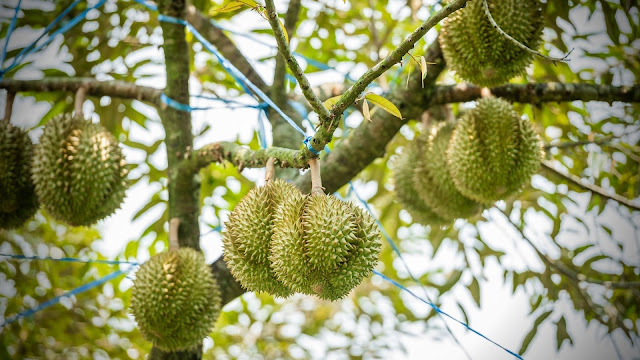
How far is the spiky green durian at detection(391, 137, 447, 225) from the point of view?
2.62 m

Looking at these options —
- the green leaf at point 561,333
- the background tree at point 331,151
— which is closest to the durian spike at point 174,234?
the background tree at point 331,151

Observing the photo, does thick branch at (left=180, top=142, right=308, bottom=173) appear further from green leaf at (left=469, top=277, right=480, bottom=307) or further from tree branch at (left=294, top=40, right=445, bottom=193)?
green leaf at (left=469, top=277, right=480, bottom=307)

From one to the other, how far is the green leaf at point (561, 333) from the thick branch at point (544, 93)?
137 centimetres

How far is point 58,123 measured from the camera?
2217 millimetres

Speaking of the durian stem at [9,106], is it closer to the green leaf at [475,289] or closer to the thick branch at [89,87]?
the thick branch at [89,87]

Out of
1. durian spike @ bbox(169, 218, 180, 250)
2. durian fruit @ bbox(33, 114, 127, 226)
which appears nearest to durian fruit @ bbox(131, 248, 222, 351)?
durian spike @ bbox(169, 218, 180, 250)

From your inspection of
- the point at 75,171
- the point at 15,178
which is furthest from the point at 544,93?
the point at 15,178

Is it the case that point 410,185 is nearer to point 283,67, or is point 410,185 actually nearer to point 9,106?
point 283,67

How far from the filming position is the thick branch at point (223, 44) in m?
2.93

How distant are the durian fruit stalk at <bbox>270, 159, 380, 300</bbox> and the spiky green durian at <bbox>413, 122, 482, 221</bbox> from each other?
1025 mm

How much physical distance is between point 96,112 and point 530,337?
9.55ft

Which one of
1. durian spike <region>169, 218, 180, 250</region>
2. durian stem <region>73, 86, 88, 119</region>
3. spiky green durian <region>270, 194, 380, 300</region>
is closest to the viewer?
spiky green durian <region>270, 194, 380, 300</region>

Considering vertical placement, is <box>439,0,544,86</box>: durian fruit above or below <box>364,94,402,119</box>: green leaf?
above

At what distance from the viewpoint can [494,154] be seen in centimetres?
212
